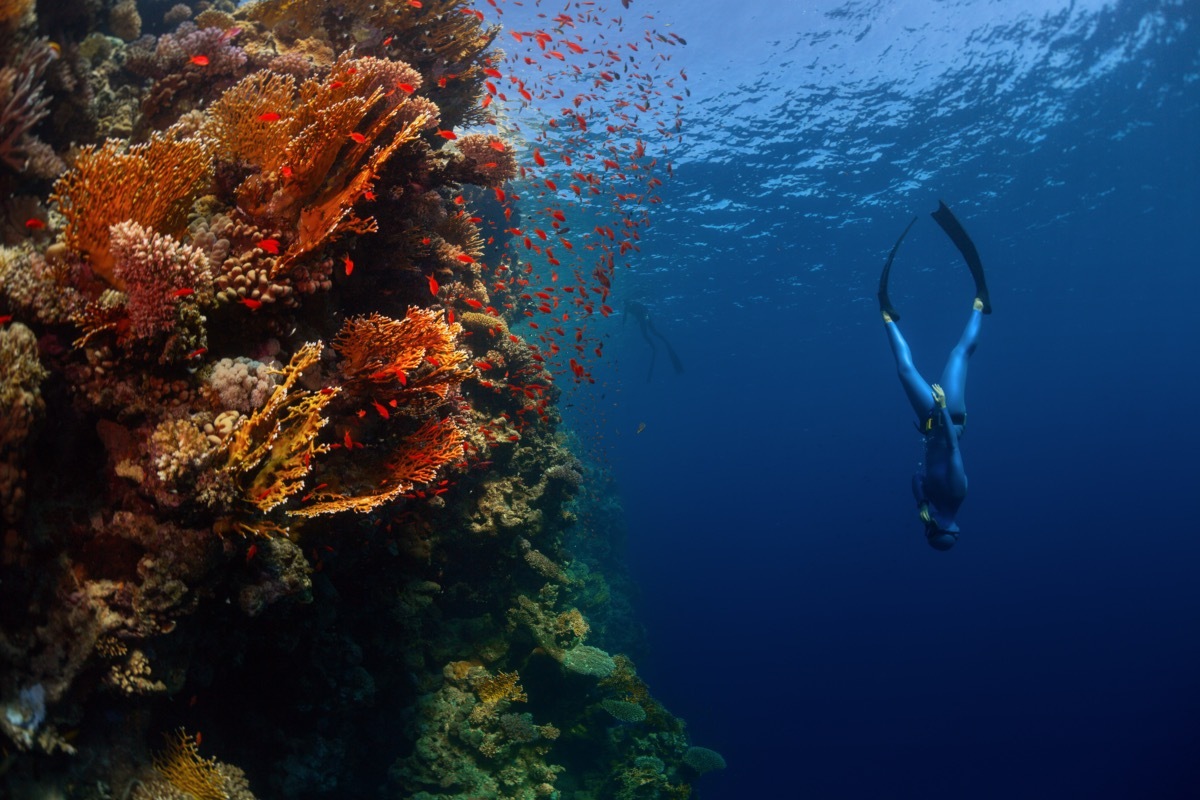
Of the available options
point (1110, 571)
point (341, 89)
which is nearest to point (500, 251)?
point (341, 89)

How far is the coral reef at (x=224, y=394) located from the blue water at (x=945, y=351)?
1902 cm

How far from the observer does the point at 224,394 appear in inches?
119


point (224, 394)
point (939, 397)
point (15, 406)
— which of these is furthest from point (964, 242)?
point (15, 406)

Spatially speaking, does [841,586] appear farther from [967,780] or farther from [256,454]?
[256,454]

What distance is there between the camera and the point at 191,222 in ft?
11.9

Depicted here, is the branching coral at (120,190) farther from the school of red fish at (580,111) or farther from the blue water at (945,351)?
the blue water at (945,351)

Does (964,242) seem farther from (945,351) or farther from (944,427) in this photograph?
(945,351)

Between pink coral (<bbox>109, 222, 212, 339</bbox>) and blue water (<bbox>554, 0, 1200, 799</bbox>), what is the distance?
71.5ft

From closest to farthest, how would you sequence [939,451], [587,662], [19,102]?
1. [19,102]
2. [587,662]
3. [939,451]

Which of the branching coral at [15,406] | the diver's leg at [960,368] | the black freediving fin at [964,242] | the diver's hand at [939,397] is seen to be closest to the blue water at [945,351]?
the black freediving fin at [964,242]

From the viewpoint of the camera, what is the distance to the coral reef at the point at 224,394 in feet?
9.02

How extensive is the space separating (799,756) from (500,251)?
39540 millimetres

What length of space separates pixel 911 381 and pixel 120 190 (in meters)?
11.5

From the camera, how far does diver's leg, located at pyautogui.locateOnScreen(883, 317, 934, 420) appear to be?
10.1 m
